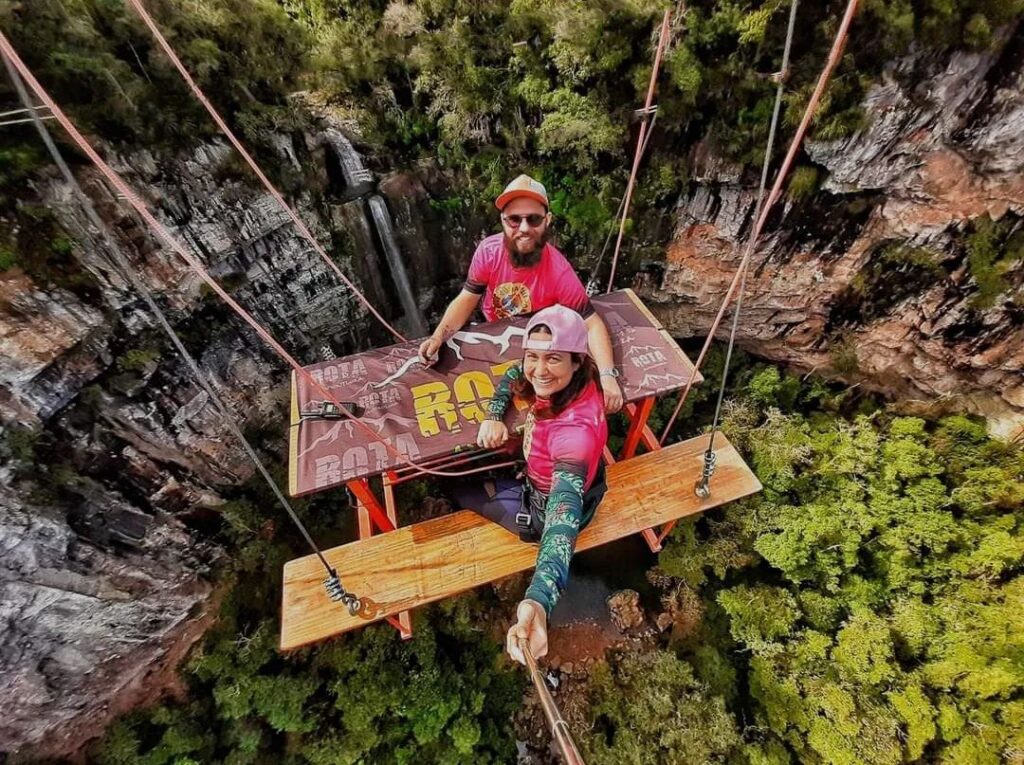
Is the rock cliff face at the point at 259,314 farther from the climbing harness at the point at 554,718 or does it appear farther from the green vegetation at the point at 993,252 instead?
the climbing harness at the point at 554,718

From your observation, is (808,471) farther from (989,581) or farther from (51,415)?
(51,415)

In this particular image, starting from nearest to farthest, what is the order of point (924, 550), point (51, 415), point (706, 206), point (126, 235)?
1. point (51, 415)
2. point (126, 235)
3. point (924, 550)
4. point (706, 206)

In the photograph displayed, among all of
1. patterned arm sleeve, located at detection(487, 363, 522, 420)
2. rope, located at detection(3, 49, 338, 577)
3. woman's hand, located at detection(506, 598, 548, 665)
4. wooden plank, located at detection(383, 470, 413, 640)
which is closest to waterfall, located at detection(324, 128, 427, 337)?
rope, located at detection(3, 49, 338, 577)

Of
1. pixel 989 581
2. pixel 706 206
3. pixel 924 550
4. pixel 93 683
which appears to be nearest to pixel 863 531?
pixel 924 550

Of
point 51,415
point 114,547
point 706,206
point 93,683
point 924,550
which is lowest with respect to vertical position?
point 93,683

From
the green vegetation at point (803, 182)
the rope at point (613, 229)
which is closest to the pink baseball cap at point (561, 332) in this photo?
the rope at point (613, 229)

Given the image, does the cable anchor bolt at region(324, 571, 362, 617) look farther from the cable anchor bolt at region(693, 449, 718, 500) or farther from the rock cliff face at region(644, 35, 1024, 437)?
the rock cliff face at region(644, 35, 1024, 437)

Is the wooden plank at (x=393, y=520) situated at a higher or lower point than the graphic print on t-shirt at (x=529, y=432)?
lower

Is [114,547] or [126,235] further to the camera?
[114,547]
